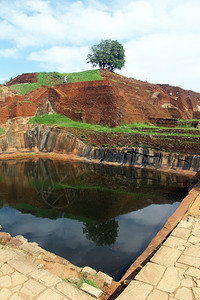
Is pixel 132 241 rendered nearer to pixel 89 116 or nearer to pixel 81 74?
pixel 89 116

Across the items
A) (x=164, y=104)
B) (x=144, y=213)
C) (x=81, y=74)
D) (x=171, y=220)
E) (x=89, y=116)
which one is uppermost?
(x=81, y=74)

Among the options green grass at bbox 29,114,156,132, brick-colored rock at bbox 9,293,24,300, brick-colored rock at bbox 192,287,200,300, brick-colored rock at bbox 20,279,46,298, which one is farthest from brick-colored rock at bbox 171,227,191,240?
green grass at bbox 29,114,156,132

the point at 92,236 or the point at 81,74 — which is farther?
the point at 81,74

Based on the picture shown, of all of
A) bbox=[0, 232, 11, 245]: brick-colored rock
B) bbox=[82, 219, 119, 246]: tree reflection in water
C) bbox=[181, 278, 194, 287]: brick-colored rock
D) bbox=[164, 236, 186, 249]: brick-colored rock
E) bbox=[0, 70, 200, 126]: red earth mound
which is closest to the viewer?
bbox=[181, 278, 194, 287]: brick-colored rock

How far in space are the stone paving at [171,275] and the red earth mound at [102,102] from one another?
635 inches

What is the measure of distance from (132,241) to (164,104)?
21.9 m

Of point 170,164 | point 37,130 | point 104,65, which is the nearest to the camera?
point 170,164

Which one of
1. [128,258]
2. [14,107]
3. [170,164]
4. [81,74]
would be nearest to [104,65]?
[81,74]

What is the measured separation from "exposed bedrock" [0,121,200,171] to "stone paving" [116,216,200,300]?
1024cm

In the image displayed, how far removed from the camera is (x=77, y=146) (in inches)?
733

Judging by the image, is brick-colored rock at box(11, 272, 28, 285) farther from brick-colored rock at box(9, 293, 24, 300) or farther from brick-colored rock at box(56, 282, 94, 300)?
brick-colored rock at box(56, 282, 94, 300)

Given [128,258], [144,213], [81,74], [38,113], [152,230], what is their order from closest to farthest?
1. [128,258]
2. [152,230]
3. [144,213]
4. [38,113]
5. [81,74]

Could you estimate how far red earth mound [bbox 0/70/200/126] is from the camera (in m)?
20.8

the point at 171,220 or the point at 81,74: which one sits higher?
the point at 81,74
